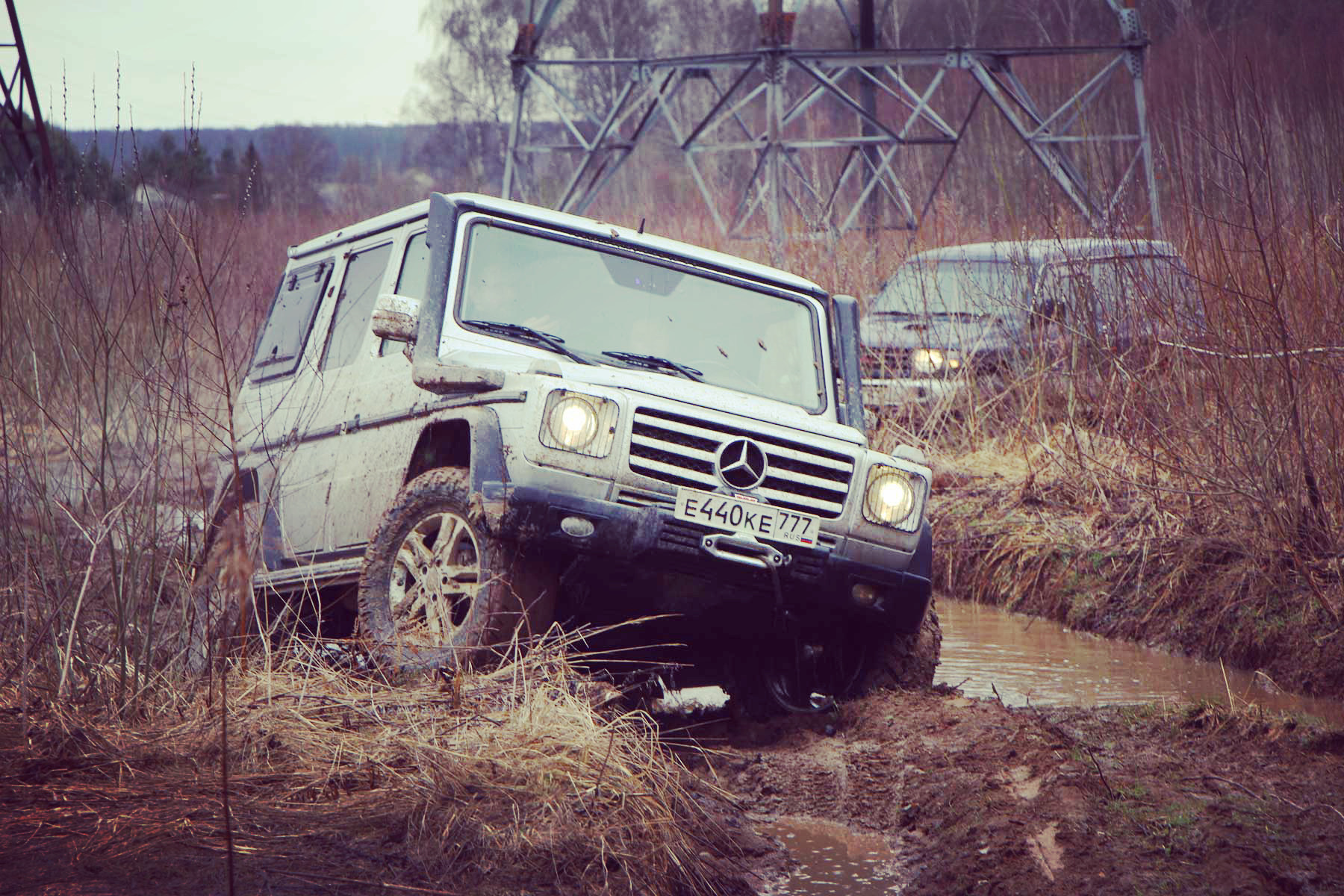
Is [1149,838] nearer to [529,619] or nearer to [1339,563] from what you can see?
[529,619]

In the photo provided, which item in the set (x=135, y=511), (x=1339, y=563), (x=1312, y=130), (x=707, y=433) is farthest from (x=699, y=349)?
(x=1312, y=130)

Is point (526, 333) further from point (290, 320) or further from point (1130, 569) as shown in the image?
point (1130, 569)

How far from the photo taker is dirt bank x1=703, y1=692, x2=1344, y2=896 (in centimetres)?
334

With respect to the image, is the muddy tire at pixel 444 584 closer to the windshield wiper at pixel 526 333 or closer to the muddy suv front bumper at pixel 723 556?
the muddy suv front bumper at pixel 723 556

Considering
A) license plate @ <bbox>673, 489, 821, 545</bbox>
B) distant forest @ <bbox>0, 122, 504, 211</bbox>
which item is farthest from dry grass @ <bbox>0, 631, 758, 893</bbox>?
distant forest @ <bbox>0, 122, 504, 211</bbox>

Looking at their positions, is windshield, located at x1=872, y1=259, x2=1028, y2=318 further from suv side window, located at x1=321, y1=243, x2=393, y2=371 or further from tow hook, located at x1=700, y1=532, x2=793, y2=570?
tow hook, located at x1=700, y1=532, x2=793, y2=570

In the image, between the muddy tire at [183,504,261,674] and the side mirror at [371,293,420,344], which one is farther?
the side mirror at [371,293,420,344]

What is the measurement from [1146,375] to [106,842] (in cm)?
610

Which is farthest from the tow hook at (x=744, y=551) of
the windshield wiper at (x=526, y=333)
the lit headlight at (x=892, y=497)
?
the windshield wiper at (x=526, y=333)

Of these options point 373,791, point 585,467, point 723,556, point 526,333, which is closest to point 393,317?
point 526,333

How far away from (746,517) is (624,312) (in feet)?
3.93

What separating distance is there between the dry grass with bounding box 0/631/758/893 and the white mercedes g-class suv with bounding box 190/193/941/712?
0.27 meters

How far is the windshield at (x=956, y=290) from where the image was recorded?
9570 millimetres

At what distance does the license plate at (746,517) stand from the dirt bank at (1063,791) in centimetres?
76
